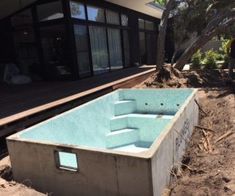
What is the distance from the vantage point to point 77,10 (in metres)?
8.07

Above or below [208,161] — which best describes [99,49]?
above

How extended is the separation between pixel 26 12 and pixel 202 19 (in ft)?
25.3

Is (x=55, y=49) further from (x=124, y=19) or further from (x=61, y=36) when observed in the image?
(x=124, y=19)

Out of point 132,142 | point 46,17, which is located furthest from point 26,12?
point 132,142

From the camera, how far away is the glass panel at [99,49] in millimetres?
8900

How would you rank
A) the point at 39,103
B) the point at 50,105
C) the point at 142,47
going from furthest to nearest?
the point at 142,47
the point at 39,103
the point at 50,105

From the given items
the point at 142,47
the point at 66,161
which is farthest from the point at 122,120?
the point at 142,47

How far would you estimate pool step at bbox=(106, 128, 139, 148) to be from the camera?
5500mm

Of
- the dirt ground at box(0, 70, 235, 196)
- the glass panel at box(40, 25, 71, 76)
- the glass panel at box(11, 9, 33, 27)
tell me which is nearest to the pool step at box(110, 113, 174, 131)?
the dirt ground at box(0, 70, 235, 196)

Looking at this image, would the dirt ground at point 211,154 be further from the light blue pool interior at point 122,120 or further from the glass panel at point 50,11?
the glass panel at point 50,11

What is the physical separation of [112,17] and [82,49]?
2615 mm

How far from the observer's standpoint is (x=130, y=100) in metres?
6.41

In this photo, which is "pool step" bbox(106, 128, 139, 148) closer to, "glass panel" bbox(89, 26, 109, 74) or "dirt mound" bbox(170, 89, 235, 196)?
"dirt mound" bbox(170, 89, 235, 196)

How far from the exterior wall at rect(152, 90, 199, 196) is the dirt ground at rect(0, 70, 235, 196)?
138 millimetres
